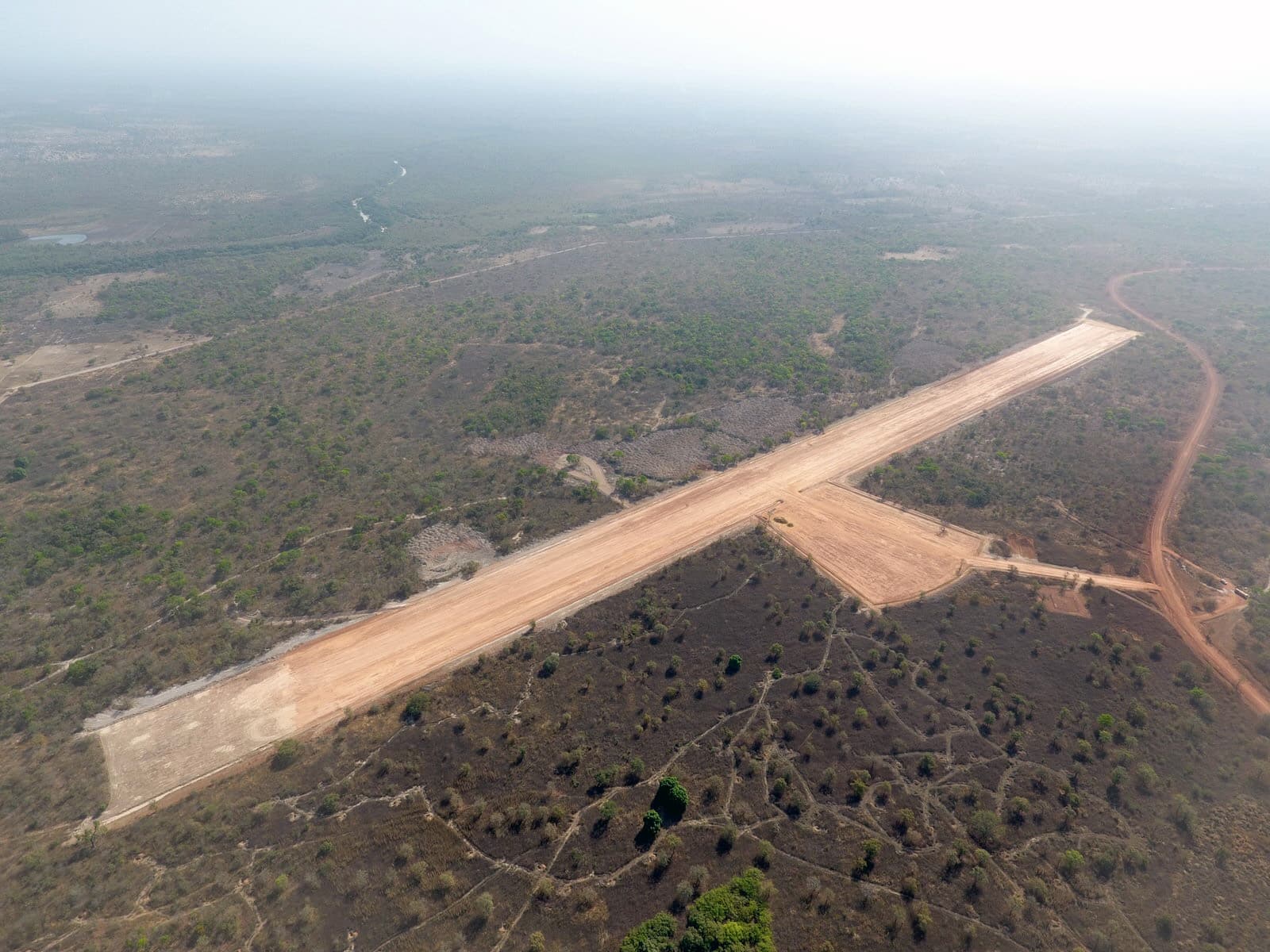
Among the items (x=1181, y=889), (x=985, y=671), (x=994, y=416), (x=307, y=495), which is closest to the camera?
(x=1181, y=889)

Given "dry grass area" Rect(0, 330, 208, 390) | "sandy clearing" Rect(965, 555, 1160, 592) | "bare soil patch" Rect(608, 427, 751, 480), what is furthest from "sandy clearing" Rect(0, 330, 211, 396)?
"sandy clearing" Rect(965, 555, 1160, 592)

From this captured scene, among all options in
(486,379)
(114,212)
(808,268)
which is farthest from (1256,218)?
(114,212)

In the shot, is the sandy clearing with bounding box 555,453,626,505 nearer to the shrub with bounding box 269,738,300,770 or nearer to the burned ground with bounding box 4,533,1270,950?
the burned ground with bounding box 4,533,1270,950

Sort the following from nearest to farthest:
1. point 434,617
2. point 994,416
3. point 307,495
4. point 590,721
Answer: point 590,721, point 434,617, point 307,495, point 994,416

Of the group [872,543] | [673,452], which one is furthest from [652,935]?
[673,452]

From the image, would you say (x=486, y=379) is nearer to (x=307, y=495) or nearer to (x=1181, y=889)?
(x=307, y=495)

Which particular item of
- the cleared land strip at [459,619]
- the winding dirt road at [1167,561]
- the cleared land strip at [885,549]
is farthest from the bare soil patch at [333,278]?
the winding dirt road at [1167,561]

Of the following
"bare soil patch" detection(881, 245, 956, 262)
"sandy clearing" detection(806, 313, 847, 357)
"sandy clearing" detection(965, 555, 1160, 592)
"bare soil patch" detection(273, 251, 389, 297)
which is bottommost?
"bare soil patch" detection(273, 251, 389, 297)
